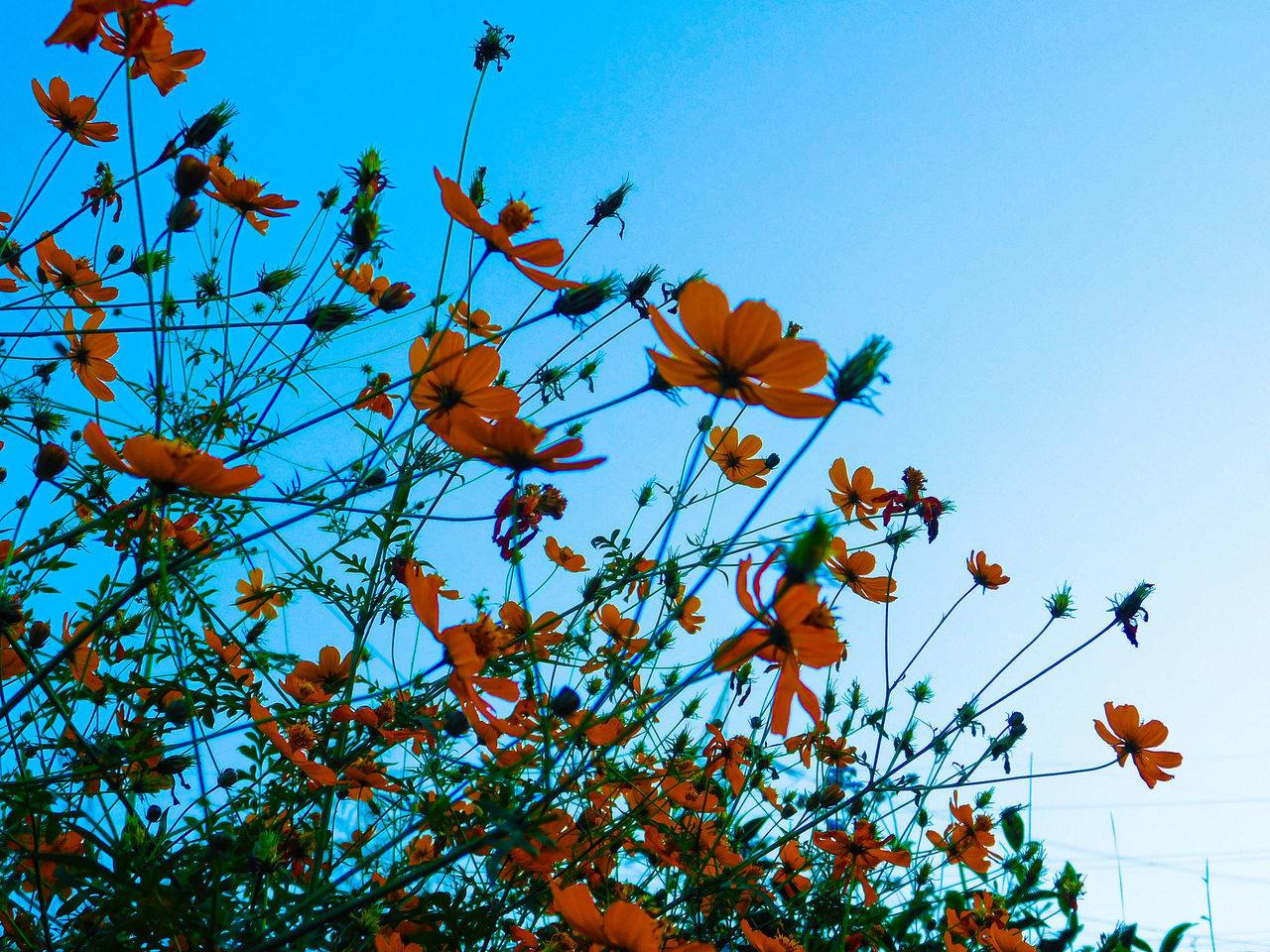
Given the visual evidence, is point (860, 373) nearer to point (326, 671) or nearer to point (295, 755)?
point (295, 755)

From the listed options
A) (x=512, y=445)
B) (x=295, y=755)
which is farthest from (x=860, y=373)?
(x=295, y=755)

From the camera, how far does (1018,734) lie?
202 centimetres

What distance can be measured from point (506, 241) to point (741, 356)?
1.30ft

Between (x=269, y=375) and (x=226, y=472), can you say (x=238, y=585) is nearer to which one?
(x=269, y=375)

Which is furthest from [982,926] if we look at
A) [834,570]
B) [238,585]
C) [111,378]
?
[111,378]

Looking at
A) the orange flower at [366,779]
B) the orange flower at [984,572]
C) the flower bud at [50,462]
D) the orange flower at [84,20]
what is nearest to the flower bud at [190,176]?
the orange flower at [84,20]

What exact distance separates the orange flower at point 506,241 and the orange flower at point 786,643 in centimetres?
43

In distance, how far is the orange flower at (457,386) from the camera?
0.94 meters

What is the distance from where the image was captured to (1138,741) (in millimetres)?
1876

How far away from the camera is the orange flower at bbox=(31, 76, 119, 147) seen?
1.48 meters

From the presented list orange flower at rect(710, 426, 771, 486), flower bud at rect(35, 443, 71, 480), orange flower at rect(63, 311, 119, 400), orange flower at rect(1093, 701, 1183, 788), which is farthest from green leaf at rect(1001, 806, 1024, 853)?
orange flower at rect(63, 311, 119, 400)

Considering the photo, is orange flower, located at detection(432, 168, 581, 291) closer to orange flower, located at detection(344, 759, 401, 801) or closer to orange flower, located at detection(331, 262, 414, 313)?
orange flower, located at detection(331, 262, 414, 313)

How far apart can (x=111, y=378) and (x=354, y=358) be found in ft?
2.07

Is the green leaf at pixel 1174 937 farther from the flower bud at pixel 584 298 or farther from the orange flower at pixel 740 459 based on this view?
the flower bud at pixel 584 298
